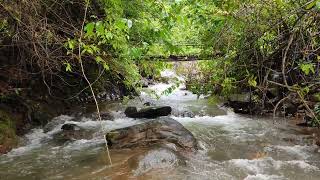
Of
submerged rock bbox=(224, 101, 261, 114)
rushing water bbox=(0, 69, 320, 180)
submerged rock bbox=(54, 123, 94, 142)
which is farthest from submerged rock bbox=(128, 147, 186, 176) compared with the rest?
submerged rock bbox=(224, 101, 261, 114)

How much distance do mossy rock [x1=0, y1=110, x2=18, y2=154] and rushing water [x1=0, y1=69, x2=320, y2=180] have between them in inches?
6.5

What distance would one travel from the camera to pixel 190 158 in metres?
6.25

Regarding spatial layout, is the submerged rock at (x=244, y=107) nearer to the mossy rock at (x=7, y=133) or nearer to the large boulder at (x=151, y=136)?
the large boulder at (x=151, y=136)

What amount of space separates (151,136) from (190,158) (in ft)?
3.04

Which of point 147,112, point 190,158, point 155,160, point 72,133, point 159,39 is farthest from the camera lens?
point 147,112

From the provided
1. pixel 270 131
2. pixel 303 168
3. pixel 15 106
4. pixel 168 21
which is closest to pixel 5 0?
pixel 168 21

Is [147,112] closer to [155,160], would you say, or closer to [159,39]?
[155,160]

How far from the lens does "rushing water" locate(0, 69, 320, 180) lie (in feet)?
18.2

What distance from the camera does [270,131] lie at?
832cm

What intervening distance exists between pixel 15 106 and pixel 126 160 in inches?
137

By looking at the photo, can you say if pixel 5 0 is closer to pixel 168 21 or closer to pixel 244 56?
pixel 168 21

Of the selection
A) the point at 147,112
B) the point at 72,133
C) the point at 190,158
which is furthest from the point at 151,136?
the point at 147,112

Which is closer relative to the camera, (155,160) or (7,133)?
(155,160)

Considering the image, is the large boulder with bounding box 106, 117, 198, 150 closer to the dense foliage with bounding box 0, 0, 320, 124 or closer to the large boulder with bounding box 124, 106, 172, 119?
the dense foliage with bounding box 0, 0, 320, 124
